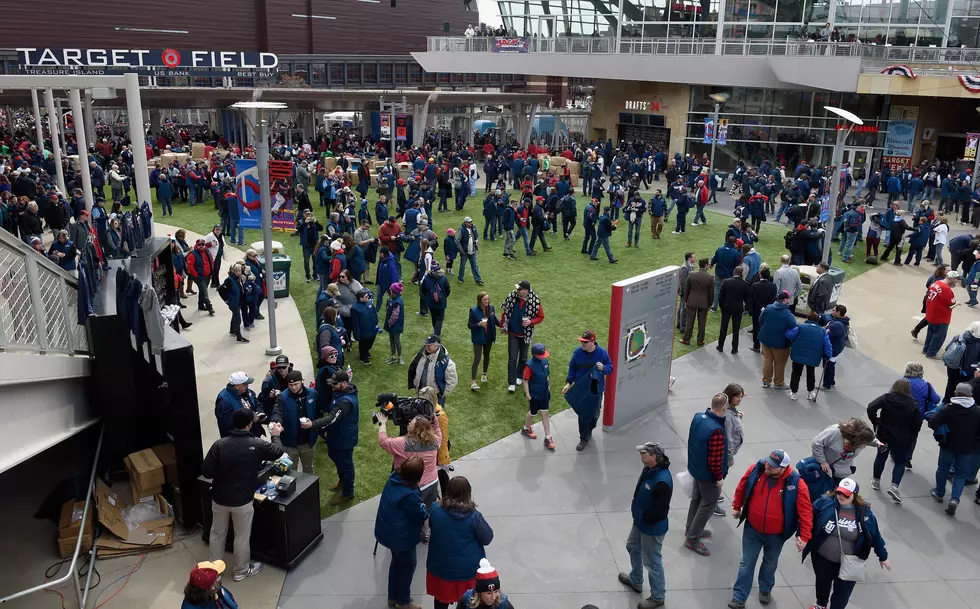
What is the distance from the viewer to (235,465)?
21.3ft

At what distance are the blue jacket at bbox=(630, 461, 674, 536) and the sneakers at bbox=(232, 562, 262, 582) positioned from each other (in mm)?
3423

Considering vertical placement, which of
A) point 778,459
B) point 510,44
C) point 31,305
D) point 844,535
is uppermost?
point 510,44

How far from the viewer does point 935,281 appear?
1227 centimetres

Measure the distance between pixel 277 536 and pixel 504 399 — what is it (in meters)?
4.37

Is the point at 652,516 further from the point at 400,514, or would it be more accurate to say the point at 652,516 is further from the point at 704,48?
the point at 704,48

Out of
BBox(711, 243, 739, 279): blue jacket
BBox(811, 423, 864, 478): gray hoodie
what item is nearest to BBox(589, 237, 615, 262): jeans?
BBox(711, 243, 739, 279): blue jacket

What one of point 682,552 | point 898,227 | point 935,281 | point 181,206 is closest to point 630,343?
point 682,552

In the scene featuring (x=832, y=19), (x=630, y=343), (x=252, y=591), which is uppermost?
(x=832, y=19)

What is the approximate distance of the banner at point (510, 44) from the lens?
3672 centimetres

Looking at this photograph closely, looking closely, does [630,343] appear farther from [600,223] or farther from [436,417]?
[600,223]

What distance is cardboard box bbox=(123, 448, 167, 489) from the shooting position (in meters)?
7.54

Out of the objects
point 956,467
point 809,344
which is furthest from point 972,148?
point 956,467

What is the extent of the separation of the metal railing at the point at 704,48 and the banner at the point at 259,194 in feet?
67.2

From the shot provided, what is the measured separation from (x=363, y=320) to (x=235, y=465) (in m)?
4.85
